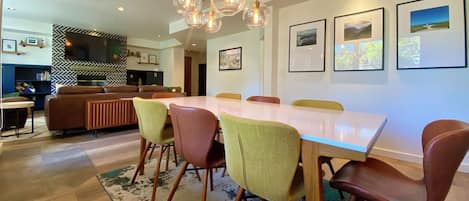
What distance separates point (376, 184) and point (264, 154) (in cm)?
59

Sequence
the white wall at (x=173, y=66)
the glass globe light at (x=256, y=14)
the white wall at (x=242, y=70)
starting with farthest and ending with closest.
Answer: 1. the white wall at (x=173, y=66)
2. the white wall at (x=242, y=70)
3. the glass globe light at (x=256, y=14)

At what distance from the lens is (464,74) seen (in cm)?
236

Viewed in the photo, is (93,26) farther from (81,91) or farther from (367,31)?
(367,31)

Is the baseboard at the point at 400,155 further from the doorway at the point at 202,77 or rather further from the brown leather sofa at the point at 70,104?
the doorway at the point at 202,77

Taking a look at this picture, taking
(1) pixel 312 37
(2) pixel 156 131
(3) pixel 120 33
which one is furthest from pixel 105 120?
(3) pixel 120 33

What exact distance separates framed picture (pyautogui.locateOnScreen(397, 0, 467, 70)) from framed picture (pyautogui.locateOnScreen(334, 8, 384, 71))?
21cm

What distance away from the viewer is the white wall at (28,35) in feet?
19.9

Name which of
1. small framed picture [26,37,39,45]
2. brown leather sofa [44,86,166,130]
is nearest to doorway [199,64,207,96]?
small framed picture [26,37,39,45]

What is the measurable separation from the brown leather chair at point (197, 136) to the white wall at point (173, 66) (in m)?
7.49

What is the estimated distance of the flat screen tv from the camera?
680 cm

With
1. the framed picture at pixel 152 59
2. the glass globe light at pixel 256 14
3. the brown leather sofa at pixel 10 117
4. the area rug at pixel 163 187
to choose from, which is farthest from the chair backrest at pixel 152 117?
the framed picture at pixel 152 59

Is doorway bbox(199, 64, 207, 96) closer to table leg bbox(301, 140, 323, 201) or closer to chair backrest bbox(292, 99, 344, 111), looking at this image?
chair backrest bbox(292, 99, 344, 111)

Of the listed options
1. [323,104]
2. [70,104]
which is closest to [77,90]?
[70,104]

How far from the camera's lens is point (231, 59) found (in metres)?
6.18
